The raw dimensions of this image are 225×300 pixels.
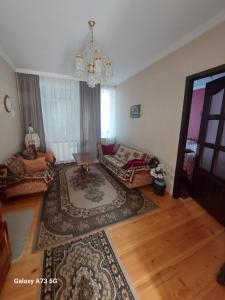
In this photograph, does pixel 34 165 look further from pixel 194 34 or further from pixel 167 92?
pixel 194 34

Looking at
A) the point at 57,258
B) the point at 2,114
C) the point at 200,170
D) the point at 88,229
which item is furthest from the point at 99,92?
the point at 57,258

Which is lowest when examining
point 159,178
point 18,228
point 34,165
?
point 18,228

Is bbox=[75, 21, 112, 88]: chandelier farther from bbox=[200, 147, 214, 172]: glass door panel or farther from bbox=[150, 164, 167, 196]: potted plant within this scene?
bbox=[200, 147, 214, 172]: glass door panel

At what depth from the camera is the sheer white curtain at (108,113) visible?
4570 millimetres

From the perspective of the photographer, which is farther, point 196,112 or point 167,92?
point 196,112

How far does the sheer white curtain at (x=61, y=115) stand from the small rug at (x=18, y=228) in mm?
2314

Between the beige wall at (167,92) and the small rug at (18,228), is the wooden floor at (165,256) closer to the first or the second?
the small rug at (18,228)

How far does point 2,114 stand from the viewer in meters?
2.55

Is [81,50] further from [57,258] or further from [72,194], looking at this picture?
[57,258]

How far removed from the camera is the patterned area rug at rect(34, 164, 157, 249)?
1.80 metres

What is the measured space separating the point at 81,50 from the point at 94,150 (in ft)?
8.95

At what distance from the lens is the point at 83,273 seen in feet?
4.24

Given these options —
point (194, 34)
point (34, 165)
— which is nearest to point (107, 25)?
point (194, 34)

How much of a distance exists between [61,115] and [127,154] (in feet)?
7.33
